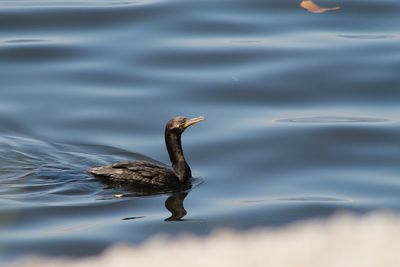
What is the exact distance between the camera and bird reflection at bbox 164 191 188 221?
695 cm

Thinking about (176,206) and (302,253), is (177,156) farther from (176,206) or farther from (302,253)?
(302,253)

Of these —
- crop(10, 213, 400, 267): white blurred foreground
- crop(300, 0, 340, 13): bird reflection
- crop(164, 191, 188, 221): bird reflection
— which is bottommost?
crop(164, 191, 188, 221): bird reflection

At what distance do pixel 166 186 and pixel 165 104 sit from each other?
1872mm

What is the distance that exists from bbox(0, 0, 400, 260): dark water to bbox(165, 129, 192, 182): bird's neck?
0.13m

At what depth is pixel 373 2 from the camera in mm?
13352

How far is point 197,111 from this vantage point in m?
9.56

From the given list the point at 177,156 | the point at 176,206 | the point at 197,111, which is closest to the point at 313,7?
the point at 197,111

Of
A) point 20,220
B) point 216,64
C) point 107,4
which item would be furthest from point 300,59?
point 20,220

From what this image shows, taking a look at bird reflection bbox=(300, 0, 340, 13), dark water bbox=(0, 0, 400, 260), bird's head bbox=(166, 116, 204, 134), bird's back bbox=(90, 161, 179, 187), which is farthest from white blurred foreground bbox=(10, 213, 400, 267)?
bird reflection bbox=(300, 0, 340, 13)

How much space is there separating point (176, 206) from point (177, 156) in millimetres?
881

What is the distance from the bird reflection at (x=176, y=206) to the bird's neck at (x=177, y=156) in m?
0.19

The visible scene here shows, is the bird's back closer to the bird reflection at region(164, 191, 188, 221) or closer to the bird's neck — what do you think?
the bird's neck

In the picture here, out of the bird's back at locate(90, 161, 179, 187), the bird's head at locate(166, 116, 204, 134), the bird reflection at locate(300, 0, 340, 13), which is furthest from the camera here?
the bird reflection at locate(300, 0, 340, 13)

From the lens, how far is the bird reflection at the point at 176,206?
22.8 ft
